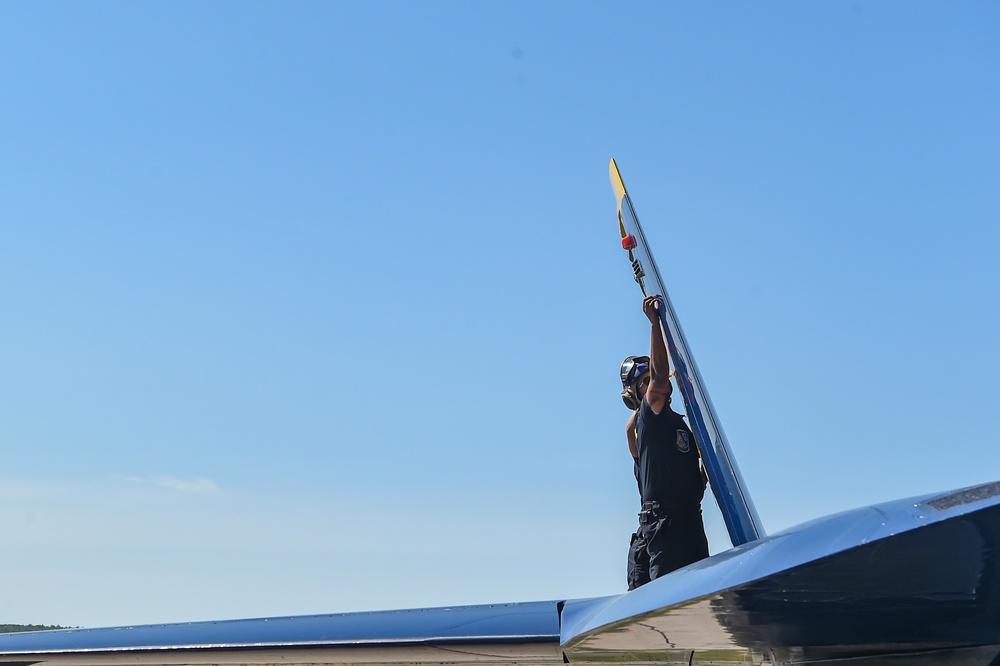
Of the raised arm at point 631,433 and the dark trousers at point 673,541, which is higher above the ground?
the raised arm at point 631,433

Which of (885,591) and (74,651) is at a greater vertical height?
(74,651)

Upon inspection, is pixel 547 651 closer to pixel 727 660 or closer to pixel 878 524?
pixel 727 660

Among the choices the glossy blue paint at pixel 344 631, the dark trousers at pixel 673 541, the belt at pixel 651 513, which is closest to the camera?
the glossy blue paint at pixel 344 631

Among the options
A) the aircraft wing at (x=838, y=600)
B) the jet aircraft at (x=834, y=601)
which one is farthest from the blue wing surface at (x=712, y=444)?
the aircraft wing at (x=838, y=600)

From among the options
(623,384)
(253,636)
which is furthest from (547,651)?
(623,384)

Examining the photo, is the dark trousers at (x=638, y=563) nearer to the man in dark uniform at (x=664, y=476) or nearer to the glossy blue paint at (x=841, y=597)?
the man in dark uniform at (x=664, y=476)

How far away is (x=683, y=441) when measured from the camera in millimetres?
6195

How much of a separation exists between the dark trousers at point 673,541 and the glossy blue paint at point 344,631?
90 centimetres

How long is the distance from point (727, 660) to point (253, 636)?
3008 millimetres

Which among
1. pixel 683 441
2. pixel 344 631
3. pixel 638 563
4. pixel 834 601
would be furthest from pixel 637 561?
pixel 834 601

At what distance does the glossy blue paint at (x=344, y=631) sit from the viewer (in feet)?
16.8

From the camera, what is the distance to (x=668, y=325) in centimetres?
666

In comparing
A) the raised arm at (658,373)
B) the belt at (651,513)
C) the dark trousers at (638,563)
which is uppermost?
the raised arm at (658,373)

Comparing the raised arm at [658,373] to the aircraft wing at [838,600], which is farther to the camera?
the raised arm at [658,373]
